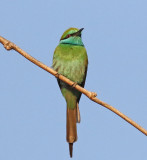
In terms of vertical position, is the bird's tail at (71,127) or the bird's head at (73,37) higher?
the bird's head at (73,37)

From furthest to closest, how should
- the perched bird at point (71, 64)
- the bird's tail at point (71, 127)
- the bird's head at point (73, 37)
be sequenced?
the bird's head at point (73, 37), the perched bird at point (71, 64), the bird's tail at point (71, 127)

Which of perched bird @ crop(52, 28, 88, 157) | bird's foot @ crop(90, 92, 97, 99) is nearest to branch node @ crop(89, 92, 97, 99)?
bird's foot @ crop(90, 92, 97, 99)

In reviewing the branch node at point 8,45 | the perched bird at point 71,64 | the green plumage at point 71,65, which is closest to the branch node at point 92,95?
the branch node at point 8,45

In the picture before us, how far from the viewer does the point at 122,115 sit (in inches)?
98.1

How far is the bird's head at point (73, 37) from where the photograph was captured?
4.83 m

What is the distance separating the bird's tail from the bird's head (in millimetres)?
947

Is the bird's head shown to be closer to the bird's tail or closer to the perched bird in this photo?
the perched bird

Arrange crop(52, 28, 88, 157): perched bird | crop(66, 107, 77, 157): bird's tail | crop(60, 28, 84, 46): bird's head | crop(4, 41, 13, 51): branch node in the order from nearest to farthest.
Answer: crop(4, 41, 13, 51): branch node < crop(66, 107, 77, 157): bird's tail < crop(52, 28, 88, 157): perched bird < crop(60, 28, 84, 46): bird's head

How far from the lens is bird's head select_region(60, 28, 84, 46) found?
15.8 feet

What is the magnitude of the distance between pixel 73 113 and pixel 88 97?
1.84m

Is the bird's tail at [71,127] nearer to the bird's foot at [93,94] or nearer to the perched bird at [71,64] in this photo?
the perched bird at [71,64]

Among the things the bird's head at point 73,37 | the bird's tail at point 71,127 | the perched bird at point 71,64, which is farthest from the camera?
the bird's head at point 73,37

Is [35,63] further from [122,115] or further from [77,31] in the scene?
[77,31]

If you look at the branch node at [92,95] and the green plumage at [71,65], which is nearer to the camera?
the branch node at [92,95]
